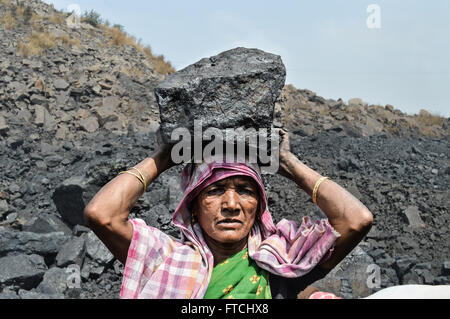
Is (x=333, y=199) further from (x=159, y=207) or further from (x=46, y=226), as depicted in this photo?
(x=46, y=226)

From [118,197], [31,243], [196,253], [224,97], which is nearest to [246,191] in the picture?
[196,253]

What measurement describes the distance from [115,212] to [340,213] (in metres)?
1.15

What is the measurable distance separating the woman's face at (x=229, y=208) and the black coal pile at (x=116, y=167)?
0.86 meters

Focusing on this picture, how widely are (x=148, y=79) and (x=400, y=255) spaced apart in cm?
1316

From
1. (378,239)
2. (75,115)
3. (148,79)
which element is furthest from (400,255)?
(148,79)

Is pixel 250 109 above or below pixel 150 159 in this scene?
above

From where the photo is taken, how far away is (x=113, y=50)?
18469 mm

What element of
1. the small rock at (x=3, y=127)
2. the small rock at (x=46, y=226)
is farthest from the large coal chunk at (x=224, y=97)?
the small rock at (x=3, y=127)

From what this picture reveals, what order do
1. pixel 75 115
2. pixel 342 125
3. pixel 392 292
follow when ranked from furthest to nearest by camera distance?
pixel 342 125
pixel 75 115
pixel 392 292

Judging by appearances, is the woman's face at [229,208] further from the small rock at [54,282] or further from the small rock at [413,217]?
the small rock at [413,217]

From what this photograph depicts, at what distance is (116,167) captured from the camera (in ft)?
22.4

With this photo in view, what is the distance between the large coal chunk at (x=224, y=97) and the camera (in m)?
2.28

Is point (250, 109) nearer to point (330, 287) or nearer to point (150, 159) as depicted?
point (150, 159)
